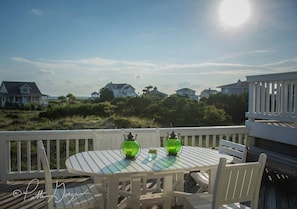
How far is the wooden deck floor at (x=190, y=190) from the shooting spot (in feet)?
10.5

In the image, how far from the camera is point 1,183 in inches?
155

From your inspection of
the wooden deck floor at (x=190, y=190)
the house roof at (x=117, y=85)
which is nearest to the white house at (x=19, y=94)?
the house roof at (x=117, y=85)

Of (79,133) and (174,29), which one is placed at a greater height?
(174,29)

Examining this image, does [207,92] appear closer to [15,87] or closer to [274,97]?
[274,97]

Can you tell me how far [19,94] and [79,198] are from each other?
4.86 meters

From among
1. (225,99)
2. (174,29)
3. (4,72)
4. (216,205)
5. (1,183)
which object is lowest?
(1,183)

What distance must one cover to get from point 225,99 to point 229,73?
2.51 ft

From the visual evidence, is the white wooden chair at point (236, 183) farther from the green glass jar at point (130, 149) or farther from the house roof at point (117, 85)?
the house roof at point (117, 85)

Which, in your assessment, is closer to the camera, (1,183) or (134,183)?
(134,183)

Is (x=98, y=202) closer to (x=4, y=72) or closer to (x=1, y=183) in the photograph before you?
(x=1, y=183)

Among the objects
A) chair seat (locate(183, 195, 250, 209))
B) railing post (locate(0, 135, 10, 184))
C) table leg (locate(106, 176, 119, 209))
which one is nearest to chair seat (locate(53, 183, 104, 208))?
table leg (locate(106, 176, 119, 209))

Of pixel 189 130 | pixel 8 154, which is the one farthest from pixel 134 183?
pixel 8 154

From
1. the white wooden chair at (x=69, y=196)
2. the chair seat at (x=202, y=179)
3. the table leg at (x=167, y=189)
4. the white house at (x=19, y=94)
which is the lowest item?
the table leg at (x=167, y=189)

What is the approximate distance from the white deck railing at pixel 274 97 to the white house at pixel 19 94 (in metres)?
4.67
